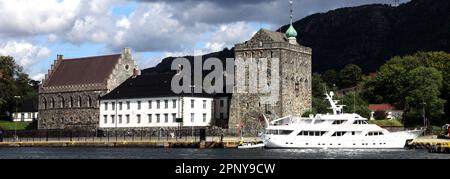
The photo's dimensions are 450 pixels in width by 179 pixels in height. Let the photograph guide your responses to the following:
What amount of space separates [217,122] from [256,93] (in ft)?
24.7

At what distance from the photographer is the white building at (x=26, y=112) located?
135962 mm

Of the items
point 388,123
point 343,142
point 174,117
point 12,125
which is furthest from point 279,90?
point 12,125

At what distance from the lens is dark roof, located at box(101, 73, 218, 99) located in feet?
337

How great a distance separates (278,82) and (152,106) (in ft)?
57.0

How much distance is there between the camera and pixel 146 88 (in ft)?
347

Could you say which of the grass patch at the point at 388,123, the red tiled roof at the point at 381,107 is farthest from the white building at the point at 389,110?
the grass patch at the point at 388,123

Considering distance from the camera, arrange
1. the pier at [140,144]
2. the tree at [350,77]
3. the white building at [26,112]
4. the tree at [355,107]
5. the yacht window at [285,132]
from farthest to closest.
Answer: the tree at [350,77]
the white building at [26,112]
the tree at [355,107]
the pier at [140,144]
the yacht window at [285,132]

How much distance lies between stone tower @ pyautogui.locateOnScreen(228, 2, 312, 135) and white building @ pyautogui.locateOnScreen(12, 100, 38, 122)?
49.9 metres

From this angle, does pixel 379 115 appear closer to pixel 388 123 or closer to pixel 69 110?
pixel 388 123

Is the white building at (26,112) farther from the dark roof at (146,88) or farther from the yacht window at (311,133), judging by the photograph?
the yacht window at (311,133)

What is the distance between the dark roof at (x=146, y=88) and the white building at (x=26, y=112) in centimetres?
3122

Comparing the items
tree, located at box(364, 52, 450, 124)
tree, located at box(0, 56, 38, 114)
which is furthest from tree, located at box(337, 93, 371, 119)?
tree, located at box(0, 56, 38, 114)
